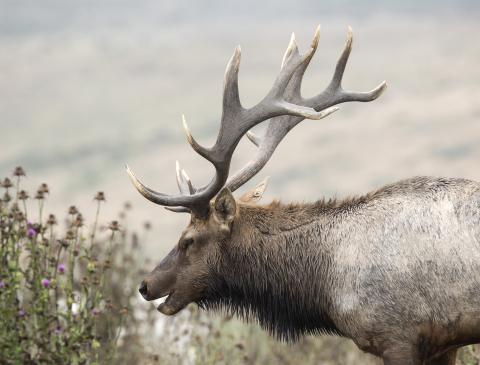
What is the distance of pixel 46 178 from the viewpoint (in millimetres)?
61094

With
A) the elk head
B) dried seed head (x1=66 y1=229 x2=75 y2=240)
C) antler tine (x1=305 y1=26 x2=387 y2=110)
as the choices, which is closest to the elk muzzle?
the elk head

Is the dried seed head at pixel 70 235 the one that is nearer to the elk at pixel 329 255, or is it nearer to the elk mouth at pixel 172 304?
the elk at pixel 329 255

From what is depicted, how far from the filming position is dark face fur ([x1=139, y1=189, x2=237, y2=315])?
306 inches

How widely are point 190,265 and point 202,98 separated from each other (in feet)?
219

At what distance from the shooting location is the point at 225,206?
7.68 metres

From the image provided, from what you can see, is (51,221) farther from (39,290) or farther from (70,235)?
(39,290)

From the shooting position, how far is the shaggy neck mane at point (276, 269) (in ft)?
24.8

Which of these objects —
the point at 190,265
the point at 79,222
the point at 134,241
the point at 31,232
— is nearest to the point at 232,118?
the point at 190,265

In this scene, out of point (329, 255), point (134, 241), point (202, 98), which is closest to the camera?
point (329, 255)

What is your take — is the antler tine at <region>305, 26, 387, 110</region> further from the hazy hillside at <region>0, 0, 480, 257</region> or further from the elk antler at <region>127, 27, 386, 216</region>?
the hazy hillside at <region>0, 0, 480, 257</region>

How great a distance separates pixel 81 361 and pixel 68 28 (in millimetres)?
108122

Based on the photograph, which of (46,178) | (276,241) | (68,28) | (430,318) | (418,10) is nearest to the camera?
(430,318)

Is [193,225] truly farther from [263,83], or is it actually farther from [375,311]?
[263,83]

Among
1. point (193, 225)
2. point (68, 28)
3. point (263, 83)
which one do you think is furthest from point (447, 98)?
point (193, 225)
